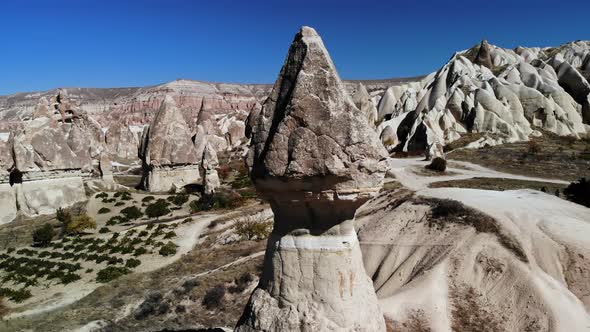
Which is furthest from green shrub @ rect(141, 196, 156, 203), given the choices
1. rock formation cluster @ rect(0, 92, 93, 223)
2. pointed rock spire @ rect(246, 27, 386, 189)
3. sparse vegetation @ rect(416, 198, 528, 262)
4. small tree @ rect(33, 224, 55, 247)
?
pointed rock spire @ rect(246, 27, 386, 189)

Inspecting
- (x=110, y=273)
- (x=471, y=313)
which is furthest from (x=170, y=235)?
(x=471, y=313)

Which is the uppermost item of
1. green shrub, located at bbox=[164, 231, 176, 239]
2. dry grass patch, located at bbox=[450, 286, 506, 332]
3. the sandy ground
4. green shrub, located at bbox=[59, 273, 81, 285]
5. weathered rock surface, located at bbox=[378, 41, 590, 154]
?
weathered rock surface, located at bbox=[378, 41, 590, 154]

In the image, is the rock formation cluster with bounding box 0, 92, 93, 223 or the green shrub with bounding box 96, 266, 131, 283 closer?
the green shrub with bounding box 96, 266, 131, 283

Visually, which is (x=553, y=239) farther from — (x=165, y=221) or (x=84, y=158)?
(x=84, y=158)

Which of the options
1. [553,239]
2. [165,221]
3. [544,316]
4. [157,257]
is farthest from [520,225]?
[165,221]

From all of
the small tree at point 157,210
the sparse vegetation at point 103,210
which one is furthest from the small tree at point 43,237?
the small tree at point 157,210

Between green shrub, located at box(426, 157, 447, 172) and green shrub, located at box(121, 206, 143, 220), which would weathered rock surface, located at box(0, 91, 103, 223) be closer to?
green shrub, located at box(121, 206, 143, 220)
